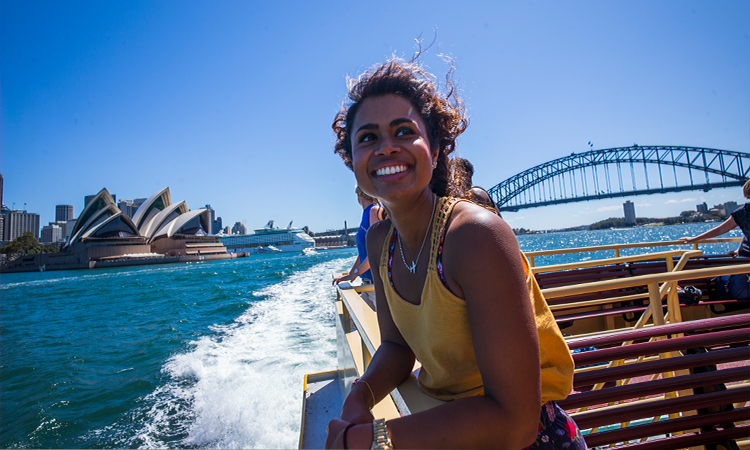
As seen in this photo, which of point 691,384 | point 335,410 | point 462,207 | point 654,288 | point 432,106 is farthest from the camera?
point 335,410

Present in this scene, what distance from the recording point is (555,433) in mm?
827

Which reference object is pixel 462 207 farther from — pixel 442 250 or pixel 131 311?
pixel 131 311

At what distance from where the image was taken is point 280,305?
30.2ft

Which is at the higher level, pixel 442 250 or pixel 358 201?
pixel 358 201

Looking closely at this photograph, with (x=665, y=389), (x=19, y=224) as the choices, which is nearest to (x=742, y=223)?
(x=665, y=389)

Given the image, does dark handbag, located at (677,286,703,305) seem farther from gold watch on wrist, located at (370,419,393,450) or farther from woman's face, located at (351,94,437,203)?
gold watch on wrist, located at (370,419,393,450)

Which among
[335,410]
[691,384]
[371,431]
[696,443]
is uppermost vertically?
[371,431]

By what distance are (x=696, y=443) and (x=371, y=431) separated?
4.27ft

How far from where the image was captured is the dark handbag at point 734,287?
9.62ft

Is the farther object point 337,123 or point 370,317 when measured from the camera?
point 370,317

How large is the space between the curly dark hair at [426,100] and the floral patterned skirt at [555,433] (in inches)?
25.9

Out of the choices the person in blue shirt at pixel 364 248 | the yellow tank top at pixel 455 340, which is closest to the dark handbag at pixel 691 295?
the person in blue shirt at pixel 364 248

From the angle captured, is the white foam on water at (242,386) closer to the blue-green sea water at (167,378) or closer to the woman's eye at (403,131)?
the blue-green sea water at (167,378)

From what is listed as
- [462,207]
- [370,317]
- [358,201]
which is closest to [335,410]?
[370,317]
